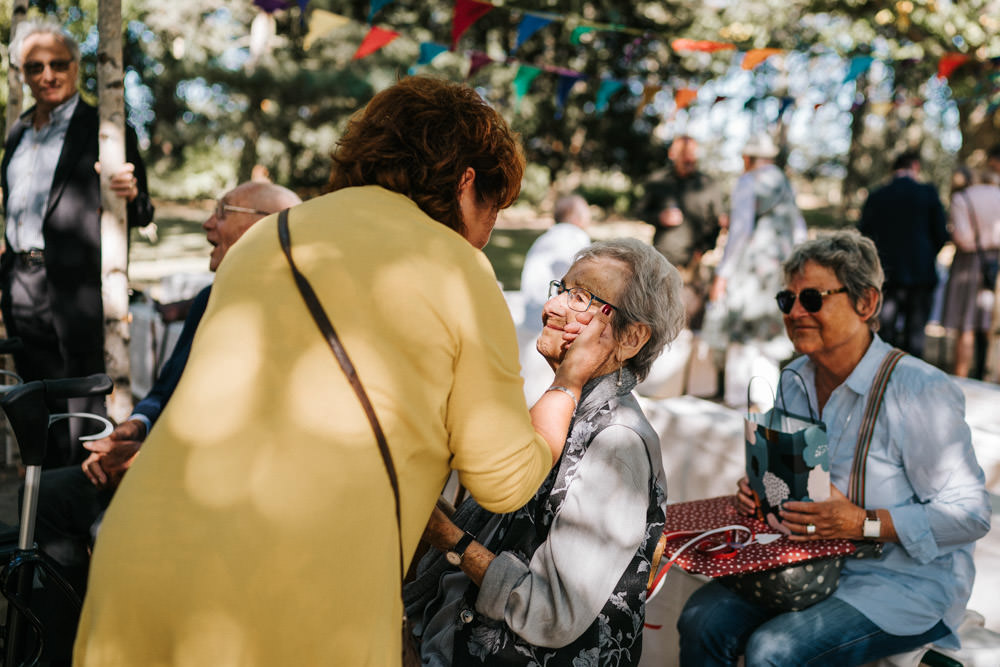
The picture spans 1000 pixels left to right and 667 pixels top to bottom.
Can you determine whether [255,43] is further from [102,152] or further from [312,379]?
[312,379]

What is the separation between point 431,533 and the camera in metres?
1.94

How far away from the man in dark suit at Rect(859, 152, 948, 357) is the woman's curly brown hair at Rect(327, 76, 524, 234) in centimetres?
622

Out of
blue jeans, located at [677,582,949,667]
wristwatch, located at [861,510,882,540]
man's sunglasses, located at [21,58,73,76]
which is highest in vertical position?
man's sunglasses, located at [21,58,73,76]

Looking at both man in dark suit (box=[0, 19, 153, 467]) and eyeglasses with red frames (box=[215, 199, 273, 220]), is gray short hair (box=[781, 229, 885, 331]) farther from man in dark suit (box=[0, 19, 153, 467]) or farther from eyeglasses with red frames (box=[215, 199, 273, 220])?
man in dark suit (box=[0, 19, 153, 467])

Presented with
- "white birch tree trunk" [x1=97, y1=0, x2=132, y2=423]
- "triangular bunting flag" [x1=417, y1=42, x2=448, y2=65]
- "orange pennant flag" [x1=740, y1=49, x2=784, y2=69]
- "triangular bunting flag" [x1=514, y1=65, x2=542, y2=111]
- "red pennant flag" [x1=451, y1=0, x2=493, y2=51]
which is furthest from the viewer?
"triangular bunting flag" [x1=514, y1=65, x2=542, y2=111]

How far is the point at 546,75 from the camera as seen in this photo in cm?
2522

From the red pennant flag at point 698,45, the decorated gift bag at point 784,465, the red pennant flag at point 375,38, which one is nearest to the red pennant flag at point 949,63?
the red pennant flag at point 698,45

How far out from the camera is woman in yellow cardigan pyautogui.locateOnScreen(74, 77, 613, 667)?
4.42 ft

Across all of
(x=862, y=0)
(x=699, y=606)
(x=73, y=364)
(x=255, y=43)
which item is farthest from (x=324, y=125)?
(x=699, y=606)

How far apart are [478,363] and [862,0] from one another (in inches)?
600

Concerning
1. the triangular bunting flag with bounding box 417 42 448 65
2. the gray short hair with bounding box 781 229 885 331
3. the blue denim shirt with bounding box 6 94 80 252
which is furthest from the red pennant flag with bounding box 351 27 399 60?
the gray short hair with bounding box 781 229 885 331

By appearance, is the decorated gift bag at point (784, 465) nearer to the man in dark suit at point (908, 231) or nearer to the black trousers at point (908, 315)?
the man in dark suit at point (908, 231)

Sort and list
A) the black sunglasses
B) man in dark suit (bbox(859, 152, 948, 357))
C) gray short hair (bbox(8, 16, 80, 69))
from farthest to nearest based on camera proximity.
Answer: man in dark suit (bbox(859, 152, 948, 357)), gray short hair (bbox(8, 16, 80, 69)), the black sunglasses

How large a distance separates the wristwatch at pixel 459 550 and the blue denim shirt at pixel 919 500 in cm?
120
